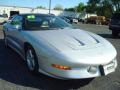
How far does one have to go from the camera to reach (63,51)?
225 inches

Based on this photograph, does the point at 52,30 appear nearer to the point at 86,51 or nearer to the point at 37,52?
the point at 37,52

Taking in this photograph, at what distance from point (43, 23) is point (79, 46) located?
1.86 meters

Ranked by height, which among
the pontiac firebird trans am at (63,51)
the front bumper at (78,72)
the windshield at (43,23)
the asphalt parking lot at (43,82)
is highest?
the windshield at (43,23)

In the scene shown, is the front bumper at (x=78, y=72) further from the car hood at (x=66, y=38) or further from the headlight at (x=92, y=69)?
the car hood at (x=66, y=38)

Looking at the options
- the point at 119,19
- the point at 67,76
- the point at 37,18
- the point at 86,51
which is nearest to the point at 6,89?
the point at 67,76

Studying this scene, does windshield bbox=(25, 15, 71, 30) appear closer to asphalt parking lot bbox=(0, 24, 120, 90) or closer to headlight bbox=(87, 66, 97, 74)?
asphalt parking lot bbox=(0, 24, 120, 90)

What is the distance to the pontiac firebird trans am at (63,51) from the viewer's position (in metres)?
5.55

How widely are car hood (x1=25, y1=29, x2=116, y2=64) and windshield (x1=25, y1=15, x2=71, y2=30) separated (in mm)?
406

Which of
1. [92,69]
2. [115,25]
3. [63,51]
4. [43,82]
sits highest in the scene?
[63,51]

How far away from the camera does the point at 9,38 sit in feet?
29.1

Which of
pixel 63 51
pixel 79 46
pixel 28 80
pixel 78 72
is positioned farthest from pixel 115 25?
pixel 78 72

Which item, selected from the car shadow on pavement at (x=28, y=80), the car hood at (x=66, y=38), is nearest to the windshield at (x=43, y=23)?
the car hood at (x=66, y=38)

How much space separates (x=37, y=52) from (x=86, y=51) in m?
1.06

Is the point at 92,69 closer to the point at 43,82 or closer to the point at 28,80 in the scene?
the point at 43,82
